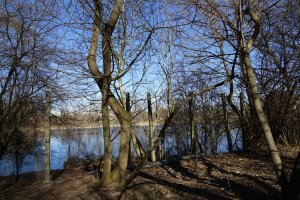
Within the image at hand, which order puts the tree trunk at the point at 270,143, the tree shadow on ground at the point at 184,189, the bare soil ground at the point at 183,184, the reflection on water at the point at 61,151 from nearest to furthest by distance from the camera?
the tree trunk at the point at 270,143, the tree shadow on ground at the point at 184,189, the bare soil ground at the point at 183,184, the reflection on water at the point at 61,151

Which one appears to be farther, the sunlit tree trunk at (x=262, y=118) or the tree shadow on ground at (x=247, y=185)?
the tree shadow on ground at (x=247, y=185)

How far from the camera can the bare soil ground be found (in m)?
4.88

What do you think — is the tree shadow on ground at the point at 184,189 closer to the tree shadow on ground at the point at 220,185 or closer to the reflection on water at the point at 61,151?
the tree shadow on ground at the point at 220,185

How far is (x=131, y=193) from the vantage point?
5059 mm

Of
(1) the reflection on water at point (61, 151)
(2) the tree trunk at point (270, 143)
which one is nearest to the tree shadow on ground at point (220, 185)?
(2) the tree trunk at point (270, 143)

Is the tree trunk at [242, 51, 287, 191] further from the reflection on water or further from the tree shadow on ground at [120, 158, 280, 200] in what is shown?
the reflection on water

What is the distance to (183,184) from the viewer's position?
549 cm

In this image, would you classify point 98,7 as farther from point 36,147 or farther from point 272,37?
point 36,147

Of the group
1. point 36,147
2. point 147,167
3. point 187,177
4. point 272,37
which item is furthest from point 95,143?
point 272,37

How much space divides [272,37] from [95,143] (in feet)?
28.1

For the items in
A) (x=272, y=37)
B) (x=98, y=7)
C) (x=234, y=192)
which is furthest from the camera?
(x=272, y=37)

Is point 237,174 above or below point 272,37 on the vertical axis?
below

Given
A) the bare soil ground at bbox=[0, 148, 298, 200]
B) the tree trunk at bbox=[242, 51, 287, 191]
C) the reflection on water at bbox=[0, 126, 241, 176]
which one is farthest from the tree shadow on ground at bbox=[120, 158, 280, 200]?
the reflection on water at bbox=[0, 126, 241, 176]

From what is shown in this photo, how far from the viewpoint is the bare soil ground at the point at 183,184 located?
4.88 metres
